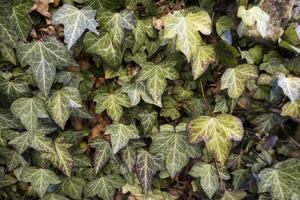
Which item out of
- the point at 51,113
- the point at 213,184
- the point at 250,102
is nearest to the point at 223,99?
the point at 250,102

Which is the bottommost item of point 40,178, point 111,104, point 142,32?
point 40,178

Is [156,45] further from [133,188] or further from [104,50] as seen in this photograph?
[133,188]

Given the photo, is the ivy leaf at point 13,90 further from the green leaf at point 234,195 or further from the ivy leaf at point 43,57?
the green leaf at point 234,195

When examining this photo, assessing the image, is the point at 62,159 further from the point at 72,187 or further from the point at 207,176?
the point at 207,176

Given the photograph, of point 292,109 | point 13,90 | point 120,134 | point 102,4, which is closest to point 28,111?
point 13,90

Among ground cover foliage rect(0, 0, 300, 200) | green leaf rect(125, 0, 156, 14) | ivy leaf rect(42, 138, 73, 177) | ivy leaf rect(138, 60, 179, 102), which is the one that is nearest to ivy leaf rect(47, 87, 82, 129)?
ground cover foliage rect(0, 0, 300, 200)

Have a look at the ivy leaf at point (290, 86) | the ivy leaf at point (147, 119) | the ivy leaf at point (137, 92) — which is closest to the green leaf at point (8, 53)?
the ivy leaf at point (137, 92)
